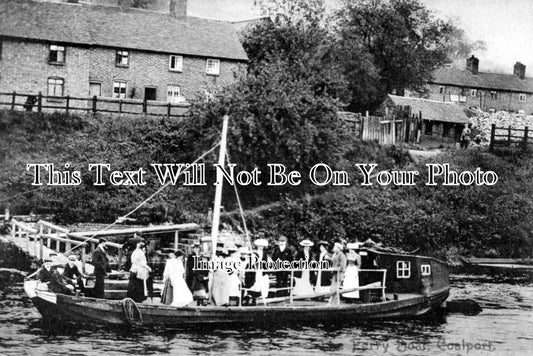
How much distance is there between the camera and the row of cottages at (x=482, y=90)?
231 ft

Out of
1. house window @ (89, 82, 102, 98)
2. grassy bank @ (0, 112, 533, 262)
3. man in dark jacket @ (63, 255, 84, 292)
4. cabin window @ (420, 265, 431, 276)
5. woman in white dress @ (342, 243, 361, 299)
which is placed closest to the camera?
man in dark jacket @ (63, 255, 84, 292)

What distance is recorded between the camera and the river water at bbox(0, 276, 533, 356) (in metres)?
17.7

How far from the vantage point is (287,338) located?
19672 mm

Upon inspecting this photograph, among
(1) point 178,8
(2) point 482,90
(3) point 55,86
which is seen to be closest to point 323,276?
(3) point 55,86

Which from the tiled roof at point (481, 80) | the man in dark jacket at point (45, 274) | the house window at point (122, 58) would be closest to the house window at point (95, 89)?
the house window at point (122, 58)

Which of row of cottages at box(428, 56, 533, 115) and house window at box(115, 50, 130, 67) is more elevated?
row of cottages at box(428, 56, 533, 115)

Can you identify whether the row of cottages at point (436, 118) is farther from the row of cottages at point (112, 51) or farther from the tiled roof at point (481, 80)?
the tiled roof at point (481, 80)

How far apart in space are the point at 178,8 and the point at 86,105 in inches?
368

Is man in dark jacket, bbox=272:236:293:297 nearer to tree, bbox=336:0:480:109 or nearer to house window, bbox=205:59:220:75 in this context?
house window, bbox=205:59:220:75

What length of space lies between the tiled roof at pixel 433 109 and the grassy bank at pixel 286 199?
12.1 m

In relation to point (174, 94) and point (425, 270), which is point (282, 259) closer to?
point (425, 270)

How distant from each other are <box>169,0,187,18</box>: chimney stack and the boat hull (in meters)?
29.0

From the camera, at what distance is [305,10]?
5484 centimetres
